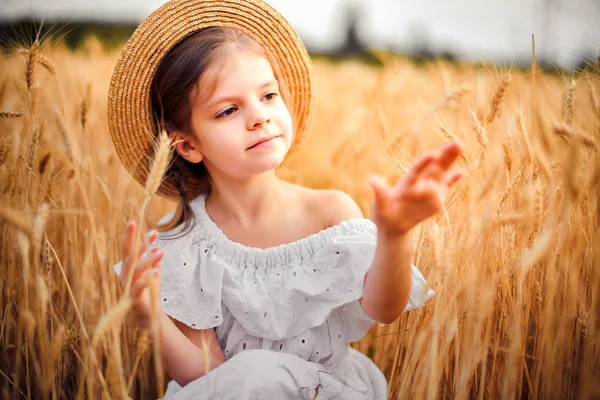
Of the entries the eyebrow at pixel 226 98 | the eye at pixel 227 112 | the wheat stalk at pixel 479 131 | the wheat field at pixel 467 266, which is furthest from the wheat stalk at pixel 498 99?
the eye at pixel 227 112

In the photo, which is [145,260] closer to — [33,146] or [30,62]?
[33,146]

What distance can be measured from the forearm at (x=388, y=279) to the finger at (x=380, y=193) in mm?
123

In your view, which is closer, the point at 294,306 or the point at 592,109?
the point at 592,109

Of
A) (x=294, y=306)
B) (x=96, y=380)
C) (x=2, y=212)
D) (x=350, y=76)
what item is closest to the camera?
(x=2, y=212)

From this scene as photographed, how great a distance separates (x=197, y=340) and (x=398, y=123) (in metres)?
2.73

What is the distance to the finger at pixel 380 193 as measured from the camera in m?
1.12

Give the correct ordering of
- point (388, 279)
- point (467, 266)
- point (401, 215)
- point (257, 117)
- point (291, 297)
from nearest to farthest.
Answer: point (401, 215) → point (388, 279) → point (467, 266) → point (257, 117) → point (291, 297)

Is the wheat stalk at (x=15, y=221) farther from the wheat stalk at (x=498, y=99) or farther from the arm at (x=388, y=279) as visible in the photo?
the wheat stalk at (x=498, y=99)

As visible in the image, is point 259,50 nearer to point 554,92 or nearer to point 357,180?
point 554,92

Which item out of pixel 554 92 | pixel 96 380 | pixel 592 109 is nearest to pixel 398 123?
pixel 554 92

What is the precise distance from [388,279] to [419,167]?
1.36 ft

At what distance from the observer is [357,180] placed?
301cm

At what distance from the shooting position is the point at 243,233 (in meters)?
1.85

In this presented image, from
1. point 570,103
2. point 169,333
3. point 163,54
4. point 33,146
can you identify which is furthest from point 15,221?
point 570,103
